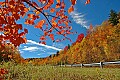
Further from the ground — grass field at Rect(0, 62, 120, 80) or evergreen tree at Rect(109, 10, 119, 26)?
evergreen tree at Rect(109, 10, 119, 26)

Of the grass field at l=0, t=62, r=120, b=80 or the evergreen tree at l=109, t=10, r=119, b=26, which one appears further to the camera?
the evergreen tree at l=109, t=10, r=119, b=26

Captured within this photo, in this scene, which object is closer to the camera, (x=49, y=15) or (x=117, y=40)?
(x=49, y=15)

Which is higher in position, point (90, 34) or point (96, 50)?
point (90, 34)

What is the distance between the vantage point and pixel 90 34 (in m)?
65.4

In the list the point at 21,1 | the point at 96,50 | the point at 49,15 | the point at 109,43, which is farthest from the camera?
the point at 96,50

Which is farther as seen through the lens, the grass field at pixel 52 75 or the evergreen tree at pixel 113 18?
the evergreen tree at pixel 113 18

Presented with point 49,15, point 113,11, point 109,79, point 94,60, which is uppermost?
point 113,11

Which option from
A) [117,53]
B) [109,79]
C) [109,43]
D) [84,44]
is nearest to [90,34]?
[84,44]

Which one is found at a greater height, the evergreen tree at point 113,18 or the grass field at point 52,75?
the evergreen tree at point 113,18

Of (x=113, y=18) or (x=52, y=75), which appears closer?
(x=52, y=75)

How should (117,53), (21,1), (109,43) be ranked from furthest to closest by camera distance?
(109,43) < (117,53) < (21,1)

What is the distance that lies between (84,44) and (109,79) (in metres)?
52.8

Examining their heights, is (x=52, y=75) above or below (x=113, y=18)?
below

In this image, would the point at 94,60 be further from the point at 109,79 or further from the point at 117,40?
the point at 109,79
